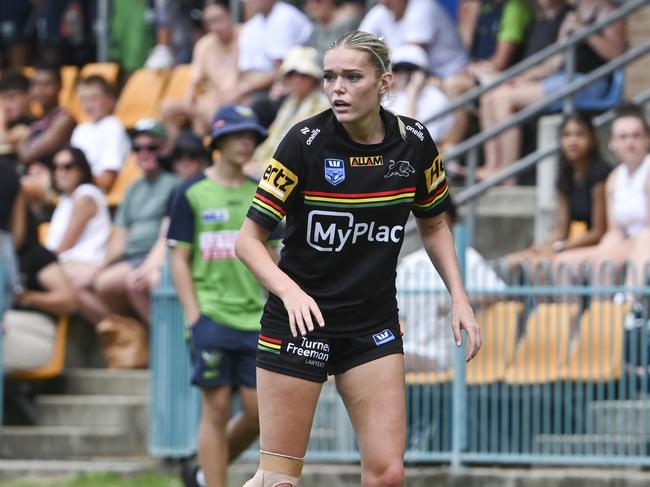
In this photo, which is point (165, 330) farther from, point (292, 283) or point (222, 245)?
point (292, 283)

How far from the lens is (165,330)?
36.7 feet

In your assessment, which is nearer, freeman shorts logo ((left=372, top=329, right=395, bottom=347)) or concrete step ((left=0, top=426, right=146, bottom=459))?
freeman shorts logo ((left=372, top=329, right=395, bottom=347))

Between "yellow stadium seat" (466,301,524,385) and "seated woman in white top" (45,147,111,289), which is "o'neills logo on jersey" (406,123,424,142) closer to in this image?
"yellow stadium seat" (466,301,524,385)

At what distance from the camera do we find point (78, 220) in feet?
42.7

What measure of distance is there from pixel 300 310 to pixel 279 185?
541 mm

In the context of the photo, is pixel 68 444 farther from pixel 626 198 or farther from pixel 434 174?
pixel 434 174

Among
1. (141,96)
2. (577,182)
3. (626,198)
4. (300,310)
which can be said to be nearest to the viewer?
(300,310)

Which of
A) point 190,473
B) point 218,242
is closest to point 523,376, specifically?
point 190,473

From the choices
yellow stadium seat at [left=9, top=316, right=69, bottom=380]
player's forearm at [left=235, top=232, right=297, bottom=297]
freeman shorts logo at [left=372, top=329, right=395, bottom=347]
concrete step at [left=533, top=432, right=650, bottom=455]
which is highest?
player's forearm at [left=235, top=232, right=297, bottom=297]

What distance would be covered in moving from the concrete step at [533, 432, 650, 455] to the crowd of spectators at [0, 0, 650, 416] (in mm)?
1166

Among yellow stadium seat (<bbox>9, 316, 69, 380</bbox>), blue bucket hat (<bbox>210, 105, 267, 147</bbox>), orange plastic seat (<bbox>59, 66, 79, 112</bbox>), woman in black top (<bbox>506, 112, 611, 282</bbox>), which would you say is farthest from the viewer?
orange plastic seat (<bbox>59, 66, 79, 112</bbox>)

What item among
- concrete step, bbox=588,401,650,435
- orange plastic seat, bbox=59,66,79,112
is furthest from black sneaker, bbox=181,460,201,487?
orange plastic seat, bbox=59,66,79,112

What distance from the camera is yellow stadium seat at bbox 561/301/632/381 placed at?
1007cm

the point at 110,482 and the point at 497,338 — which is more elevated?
the point at 497,338
